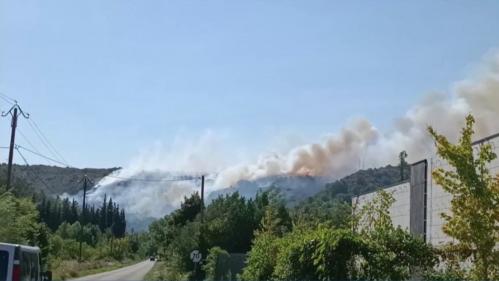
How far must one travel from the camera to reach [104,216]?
192000 mm

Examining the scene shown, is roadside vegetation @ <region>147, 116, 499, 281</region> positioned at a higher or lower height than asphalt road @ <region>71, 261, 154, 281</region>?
higher

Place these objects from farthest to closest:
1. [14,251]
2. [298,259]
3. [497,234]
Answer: [298,259] < [497,234] < [14,251]

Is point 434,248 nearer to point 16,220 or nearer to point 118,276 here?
point 16,220

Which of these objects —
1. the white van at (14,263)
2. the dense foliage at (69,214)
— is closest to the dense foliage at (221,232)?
the white van at (14,263)

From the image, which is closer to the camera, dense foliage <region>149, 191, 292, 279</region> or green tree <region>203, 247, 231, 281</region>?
green tree <region>203, 247, 231, 281</region>

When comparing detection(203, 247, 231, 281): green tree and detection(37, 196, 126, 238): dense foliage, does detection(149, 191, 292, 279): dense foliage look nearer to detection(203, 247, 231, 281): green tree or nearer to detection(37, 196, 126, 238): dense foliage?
detection(203, 247, 231, 281): green tree

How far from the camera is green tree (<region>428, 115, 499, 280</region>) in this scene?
16531 millimetres

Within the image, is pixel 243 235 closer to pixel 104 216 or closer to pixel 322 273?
pixel 322 273

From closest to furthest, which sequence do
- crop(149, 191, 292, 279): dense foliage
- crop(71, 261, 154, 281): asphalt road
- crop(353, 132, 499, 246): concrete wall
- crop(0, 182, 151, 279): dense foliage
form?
crop(353, 132, 499, 246): concrete wall
crop(0, 182, 151, 279): dense foliage
crop(149, 191, 292, 279): dense foliage
crop(71, 261, 154, 281): asphalt road

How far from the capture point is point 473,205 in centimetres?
1653

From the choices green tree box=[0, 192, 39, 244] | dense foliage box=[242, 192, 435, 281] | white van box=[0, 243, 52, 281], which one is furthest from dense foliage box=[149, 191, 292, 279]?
white van box=[0, 243, 52, 281]

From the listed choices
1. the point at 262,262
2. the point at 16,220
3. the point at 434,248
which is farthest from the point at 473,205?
the point at 16,220

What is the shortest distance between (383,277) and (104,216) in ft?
585

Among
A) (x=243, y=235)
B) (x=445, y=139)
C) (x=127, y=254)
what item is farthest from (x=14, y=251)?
(x=127, y=254)
